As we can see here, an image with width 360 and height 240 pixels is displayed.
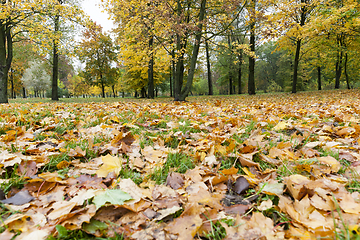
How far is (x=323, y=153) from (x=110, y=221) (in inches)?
69.1

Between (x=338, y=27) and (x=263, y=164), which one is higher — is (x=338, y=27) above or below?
above

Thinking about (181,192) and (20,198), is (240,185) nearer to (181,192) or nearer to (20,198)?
(181,192)

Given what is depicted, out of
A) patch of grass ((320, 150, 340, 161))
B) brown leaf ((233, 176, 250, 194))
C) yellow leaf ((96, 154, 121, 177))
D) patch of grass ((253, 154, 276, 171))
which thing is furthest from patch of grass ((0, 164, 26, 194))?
patch of grass ((320, 150, 340, 161))

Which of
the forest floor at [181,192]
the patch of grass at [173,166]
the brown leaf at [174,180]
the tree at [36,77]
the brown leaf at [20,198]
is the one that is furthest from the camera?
the tree at [36,77]

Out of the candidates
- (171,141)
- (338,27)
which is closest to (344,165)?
(171,141)

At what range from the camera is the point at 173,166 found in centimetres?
146

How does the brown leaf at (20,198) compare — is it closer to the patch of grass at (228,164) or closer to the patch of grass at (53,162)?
the patch of grass at (53,162)

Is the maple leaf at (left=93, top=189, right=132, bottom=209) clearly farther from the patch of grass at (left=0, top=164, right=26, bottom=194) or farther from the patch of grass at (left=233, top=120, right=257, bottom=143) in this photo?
the patch of grass at (left=233, top=120, right=257, bottom=143)

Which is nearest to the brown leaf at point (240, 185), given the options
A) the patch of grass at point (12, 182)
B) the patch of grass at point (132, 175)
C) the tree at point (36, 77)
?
the patch of grass at point (132, 175)

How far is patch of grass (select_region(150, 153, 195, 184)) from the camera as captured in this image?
1.27 meters

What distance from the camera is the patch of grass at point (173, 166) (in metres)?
1.27

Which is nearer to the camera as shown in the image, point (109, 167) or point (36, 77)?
point (109, 167)

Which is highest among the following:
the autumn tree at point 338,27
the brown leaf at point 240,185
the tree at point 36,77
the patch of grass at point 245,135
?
the tree at point 36,77

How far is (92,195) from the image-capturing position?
93cm
